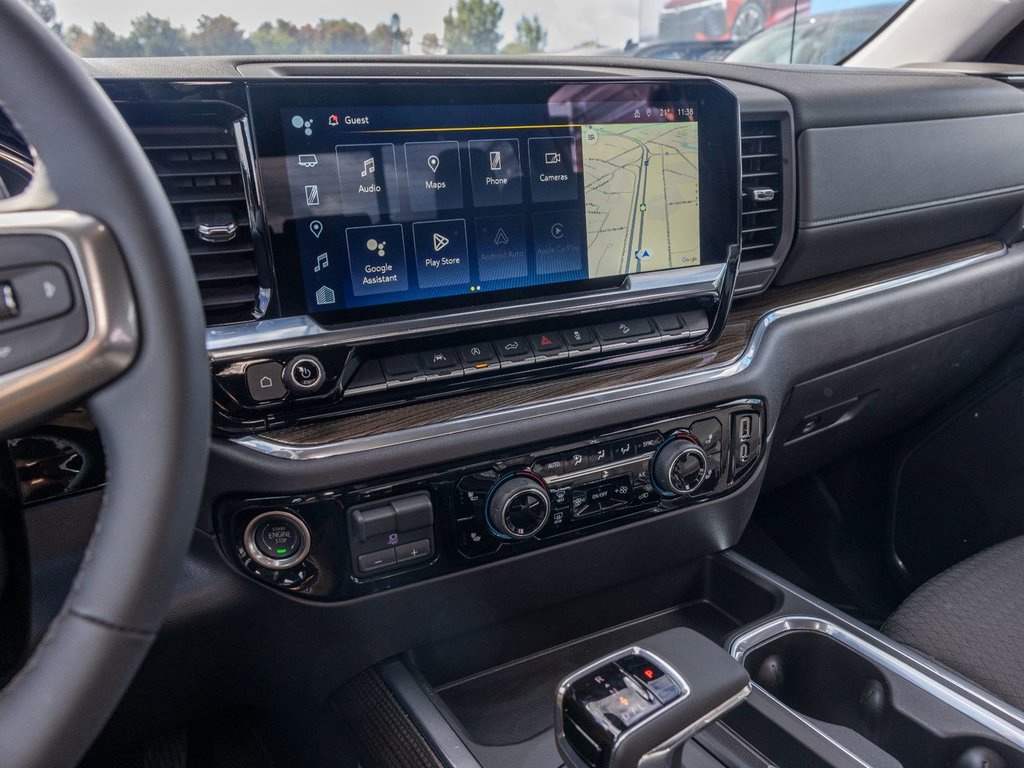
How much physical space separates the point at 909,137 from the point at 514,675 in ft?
3.58

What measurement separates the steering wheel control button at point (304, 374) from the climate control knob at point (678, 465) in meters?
0.45

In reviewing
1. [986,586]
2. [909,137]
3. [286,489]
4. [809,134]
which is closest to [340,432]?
[286,489]

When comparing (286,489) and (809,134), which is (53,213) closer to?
(286,489)

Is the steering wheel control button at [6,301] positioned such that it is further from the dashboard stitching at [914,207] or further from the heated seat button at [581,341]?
the dashboard stitching at [914,207]

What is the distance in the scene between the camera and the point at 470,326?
3.20 feet

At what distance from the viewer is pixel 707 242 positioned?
117cm

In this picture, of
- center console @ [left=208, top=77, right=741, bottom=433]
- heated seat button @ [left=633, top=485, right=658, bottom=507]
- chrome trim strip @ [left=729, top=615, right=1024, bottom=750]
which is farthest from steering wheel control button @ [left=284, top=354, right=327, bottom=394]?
chrome trim strip @ [left=729, top=615, right=1024, bottom=750]

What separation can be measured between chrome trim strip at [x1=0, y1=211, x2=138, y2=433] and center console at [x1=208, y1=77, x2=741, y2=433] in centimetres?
29

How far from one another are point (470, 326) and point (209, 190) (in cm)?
31

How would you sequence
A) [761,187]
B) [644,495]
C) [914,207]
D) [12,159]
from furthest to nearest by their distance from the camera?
[914,207]
[761,187]
[644,495]
[12,159]

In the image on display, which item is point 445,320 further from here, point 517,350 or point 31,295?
point 31,295

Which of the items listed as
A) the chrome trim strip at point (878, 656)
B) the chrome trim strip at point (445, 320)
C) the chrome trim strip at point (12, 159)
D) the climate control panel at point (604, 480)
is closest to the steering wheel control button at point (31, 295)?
the chrome trim strip at point (12, 159)

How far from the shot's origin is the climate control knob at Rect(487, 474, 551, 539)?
99 cm

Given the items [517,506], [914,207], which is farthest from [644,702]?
[914,207]
